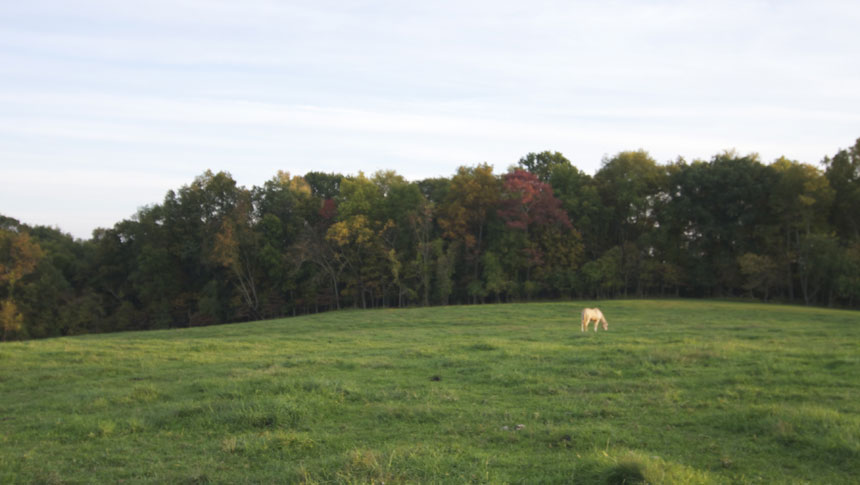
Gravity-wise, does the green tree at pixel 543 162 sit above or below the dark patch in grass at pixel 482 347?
above

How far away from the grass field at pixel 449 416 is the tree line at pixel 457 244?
3176cm

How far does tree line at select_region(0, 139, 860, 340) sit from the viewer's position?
44062 millimetres

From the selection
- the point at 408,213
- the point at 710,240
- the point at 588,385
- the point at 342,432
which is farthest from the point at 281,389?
the point at 710,240

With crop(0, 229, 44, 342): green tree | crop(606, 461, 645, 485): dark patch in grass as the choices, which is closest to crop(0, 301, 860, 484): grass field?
crop(606, 461, 645, 485): dark patch in grass

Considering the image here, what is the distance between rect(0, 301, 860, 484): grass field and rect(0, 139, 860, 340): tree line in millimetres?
31756

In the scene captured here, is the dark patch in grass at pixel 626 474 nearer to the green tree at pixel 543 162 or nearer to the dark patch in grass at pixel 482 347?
the dark patch in grass at pixel 482 347

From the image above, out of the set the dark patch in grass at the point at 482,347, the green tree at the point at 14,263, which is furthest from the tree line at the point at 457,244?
the dark patch in grass at the point at 482,347

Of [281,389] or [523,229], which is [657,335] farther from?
[523,229]

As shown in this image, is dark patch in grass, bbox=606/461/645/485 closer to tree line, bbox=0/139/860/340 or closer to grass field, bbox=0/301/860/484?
grass field, bbox=0/301/860/484

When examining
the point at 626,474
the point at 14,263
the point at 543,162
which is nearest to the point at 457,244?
the point at 543,162

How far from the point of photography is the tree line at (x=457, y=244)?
44.1 metres

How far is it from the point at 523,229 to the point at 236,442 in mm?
44917

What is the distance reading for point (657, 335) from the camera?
19.8 metres

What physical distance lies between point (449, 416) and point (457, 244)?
138 ft
